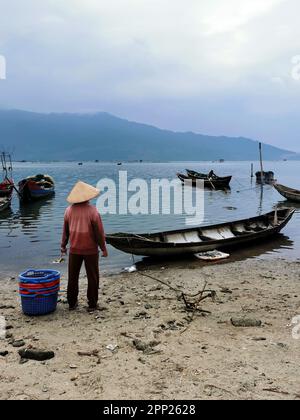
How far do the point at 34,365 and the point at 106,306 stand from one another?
9.84 feet

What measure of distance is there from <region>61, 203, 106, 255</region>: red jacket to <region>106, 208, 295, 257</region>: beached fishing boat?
4.54 metres

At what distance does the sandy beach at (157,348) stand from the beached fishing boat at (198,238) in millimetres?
2872

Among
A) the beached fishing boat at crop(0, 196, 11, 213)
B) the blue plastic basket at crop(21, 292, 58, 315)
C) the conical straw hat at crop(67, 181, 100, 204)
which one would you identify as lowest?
the blue plastic basket at crop(21, 292, 58, 315)

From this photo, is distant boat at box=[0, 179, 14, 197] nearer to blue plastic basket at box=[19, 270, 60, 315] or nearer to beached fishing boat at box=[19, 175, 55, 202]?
beached fishing boat at box=[19, 175, 55, 202]

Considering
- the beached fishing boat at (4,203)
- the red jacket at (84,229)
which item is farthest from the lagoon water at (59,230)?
the red jacket at (84,229)

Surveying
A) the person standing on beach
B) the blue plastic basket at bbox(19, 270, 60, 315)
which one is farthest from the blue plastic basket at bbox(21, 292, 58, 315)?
the person standing on beach

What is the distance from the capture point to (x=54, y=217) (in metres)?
27.8

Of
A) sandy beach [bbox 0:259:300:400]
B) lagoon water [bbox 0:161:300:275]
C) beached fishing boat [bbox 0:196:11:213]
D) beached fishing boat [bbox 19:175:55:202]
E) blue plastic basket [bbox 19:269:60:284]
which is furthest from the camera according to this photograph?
beached fishing boat [bbox 19:175:55:202]

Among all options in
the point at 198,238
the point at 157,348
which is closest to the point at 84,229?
the point at 157,348

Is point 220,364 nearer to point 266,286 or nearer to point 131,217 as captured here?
point 266,286

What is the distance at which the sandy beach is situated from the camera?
4961 mm

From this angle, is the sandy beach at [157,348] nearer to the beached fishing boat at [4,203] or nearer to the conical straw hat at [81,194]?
the conical straw hat at [81,194]

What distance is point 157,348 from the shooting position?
20.5 feet
